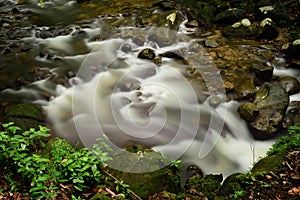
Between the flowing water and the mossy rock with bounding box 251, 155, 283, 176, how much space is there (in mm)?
1326

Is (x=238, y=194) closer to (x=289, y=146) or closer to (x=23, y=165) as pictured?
(x=289, y=146)

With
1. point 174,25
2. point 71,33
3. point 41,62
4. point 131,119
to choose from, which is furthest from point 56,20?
point 131,119

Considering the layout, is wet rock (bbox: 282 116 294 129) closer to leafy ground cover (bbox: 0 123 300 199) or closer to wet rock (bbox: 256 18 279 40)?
leafy ground cover (bbox: 0 123 300 199)

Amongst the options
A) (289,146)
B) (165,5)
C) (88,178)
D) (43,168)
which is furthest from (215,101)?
(165,5)

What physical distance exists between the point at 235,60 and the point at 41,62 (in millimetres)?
5248

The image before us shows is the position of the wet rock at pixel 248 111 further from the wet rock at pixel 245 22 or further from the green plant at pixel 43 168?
the wet rock at pixel 245 22

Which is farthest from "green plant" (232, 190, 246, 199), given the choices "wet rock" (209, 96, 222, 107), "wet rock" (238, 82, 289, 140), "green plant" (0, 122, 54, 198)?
"wet rock" (209, 96, 222, 107)

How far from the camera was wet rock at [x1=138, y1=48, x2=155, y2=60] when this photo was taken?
8156 mm

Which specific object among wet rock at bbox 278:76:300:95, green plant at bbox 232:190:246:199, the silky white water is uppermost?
green plant at bbox 232:190:246:199

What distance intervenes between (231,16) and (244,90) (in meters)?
3.61

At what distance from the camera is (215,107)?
6.56m

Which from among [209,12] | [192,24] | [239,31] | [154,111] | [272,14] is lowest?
[154,111]

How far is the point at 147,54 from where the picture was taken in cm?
817

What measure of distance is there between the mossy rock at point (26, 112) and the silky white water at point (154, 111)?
0.24 meters
